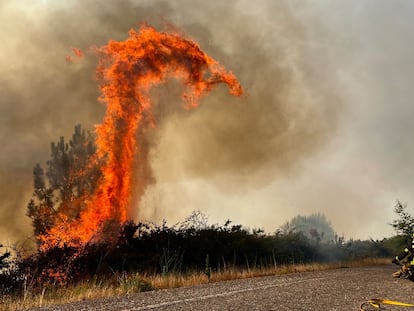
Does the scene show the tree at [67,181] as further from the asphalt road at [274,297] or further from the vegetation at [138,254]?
the asphalt road at [274,297]

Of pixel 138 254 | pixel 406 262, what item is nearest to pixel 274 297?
pixel 406 262

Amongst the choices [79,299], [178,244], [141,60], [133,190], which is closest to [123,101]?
[141,60]

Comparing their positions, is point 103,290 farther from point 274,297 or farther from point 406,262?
point 406,262

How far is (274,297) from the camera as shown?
7121 mm

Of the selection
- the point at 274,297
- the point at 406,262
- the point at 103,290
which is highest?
the point at 406,262

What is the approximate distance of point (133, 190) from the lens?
1842 cm

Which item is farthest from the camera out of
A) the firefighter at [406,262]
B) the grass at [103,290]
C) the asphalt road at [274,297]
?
the firefighter at [406,262]

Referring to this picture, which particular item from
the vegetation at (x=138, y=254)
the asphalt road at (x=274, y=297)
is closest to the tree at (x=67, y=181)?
the vegetation at (x=138, y=254)

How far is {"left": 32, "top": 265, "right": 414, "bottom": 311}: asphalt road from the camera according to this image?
6445 millimetres

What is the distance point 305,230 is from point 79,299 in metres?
15.6

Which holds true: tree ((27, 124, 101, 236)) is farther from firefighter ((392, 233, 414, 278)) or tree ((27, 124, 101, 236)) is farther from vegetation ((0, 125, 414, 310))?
firefighter ((392, 233, 414, 278))

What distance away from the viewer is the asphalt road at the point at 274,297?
645cm

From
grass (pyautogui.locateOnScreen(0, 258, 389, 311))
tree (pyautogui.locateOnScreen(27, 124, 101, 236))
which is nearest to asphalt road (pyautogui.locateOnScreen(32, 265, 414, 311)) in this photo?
grass (pyautogui.locateOnScreen(0, 258, 389, 311))

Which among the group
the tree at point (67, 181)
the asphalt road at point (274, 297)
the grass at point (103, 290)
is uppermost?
the tree at point (67, 181)
